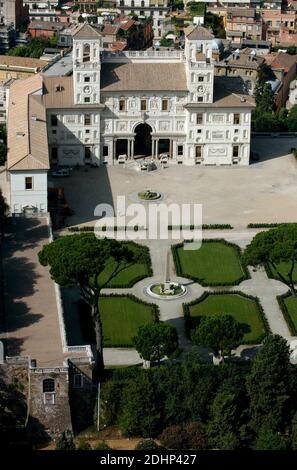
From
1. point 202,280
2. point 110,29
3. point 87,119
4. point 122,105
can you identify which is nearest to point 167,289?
point 202,280

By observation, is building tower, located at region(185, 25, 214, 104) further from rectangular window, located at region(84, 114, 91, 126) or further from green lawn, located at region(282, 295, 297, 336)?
green lawn, located at region(282, 295, 297, 336)

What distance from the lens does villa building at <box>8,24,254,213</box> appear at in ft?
286

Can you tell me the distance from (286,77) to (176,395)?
77899 mm

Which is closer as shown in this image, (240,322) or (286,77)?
(240,322)

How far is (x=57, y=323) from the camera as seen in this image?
184ft

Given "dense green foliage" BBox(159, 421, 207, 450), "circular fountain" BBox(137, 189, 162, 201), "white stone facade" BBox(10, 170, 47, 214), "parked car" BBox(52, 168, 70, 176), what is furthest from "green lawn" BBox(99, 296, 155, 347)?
"parked car" BBox(52, 168, 70, 176)

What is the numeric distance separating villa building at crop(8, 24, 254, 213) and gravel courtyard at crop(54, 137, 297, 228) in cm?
185

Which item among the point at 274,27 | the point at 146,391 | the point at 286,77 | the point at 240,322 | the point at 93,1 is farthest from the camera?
the point at 93,1

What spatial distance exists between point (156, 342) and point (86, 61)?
126ft

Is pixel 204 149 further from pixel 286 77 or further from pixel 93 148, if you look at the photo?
pixel 286 77

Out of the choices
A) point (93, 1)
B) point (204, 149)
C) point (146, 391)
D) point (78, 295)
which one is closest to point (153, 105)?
point (204, 149)

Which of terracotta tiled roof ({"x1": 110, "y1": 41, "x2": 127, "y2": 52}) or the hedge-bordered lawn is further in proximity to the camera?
terracotta tiled roof ({"x1": 110, "y1": 41, "x2": 127, "y2": 52})

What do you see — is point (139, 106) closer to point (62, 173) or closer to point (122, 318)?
point (62, 173)

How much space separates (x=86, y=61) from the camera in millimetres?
87062
